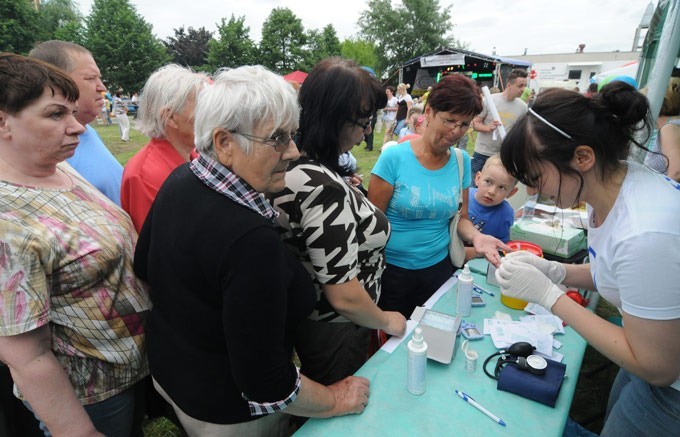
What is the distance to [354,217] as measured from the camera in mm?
1342

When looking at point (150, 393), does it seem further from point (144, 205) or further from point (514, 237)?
point (514, 237)

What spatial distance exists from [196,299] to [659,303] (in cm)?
128

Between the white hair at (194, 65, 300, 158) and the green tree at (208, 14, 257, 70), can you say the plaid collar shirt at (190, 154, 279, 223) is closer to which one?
the white hair at (194, 65, 300, 158)

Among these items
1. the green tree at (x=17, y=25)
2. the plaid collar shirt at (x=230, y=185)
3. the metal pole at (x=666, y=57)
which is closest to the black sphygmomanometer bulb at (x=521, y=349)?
the plaid collar shirt at (x=230, y=185)

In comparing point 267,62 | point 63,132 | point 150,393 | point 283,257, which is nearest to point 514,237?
point 283,257

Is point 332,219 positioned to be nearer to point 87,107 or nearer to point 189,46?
point 87,107

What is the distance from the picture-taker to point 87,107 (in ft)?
6.97

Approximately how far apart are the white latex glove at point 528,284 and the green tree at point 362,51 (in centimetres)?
3975

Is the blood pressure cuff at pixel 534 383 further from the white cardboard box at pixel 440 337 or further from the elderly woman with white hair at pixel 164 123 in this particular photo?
the elderly woman with white hair at pixel 164 123

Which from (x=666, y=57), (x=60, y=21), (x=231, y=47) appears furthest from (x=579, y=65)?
(x=60, y=21)

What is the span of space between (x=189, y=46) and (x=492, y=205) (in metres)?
52.1

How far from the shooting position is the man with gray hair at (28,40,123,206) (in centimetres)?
202

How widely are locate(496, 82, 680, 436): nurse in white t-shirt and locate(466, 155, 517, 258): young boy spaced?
133 cm

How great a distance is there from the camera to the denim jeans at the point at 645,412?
3.64 ft
